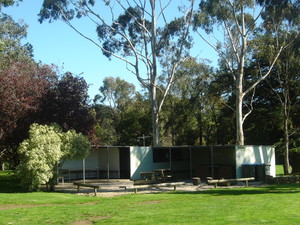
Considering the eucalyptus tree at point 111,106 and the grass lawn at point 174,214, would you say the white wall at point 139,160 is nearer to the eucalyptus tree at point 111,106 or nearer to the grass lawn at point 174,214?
the grass lawn at point 174,214

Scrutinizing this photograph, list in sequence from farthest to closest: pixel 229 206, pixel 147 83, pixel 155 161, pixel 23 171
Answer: pixel 147 83 < pixel 155 161 < pixel 23 171 < pixel 229 206

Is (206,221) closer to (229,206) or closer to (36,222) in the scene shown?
(229,206)

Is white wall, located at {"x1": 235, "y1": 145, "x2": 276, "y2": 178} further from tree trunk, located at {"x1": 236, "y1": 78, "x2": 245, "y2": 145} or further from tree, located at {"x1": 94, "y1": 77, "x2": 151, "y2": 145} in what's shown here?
tree, located at {"x1": 94, "y1": 77, "x2": 151, "y2": 145}

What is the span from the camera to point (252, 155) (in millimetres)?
21797

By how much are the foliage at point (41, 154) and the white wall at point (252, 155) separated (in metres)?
8.52

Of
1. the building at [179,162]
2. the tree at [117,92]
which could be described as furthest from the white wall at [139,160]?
the tree at [117,92]

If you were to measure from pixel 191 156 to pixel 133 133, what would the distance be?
837 inches

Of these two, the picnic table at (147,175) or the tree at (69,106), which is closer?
the tree at (69,106)

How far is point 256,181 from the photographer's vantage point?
20.8 metres

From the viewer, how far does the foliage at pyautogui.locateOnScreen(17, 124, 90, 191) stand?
659 inches

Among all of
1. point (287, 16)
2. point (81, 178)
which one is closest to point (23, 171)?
point (81, 178)

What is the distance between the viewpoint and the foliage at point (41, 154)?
16750mm

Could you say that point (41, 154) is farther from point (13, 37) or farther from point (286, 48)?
point (13, 37)

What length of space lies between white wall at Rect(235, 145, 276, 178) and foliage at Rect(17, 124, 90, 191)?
8.52 meters
